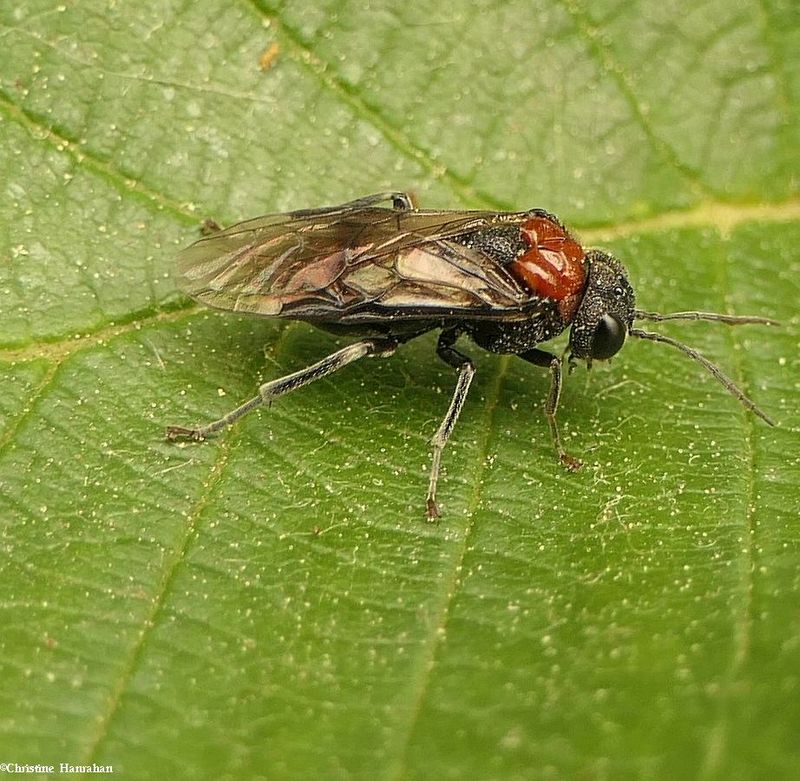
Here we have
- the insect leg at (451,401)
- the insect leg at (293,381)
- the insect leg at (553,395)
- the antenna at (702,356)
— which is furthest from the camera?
the antenna at (702,356)

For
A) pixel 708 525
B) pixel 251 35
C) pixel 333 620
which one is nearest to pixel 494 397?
pixel 708 525

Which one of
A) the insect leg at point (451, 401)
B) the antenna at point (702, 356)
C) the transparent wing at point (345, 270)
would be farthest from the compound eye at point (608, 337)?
the insect leg at point (451, 401)

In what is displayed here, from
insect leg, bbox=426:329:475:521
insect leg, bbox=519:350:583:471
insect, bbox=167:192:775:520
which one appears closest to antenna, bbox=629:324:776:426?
insect, bbox=167:192:775:520

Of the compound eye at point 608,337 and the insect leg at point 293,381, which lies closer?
the insect leg at point 293,381

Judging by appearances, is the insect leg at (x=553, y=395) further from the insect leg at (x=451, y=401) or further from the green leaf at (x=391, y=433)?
the insect leg at (x=451, y=401)

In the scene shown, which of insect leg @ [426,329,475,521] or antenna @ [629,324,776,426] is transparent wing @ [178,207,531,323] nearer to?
insect leg @ [426,329,475,521]

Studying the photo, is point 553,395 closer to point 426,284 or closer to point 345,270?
point 426,284
